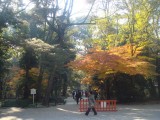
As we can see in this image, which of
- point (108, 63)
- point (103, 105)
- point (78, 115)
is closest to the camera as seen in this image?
point (78, 115)

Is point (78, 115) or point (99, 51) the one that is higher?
point (99, 51)

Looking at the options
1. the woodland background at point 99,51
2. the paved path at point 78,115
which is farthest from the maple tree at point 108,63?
the paved path at point 78,115

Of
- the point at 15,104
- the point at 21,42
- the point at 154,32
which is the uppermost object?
the point at 154,32

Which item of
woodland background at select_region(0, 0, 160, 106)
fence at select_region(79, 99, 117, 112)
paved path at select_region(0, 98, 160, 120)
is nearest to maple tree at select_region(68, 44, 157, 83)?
woodland background at select_region(0, 0, 160, 106)

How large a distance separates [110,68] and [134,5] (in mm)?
10157

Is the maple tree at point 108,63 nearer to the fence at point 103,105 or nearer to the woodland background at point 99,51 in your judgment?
the woodland background at point 99,51

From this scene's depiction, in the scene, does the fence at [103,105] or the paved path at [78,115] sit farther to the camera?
the fence at [103,105]

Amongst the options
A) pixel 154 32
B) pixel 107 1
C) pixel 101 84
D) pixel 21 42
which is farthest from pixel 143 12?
pixel 21 42

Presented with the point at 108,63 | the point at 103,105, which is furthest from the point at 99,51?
the point at 103,105

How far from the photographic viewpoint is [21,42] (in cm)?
2216

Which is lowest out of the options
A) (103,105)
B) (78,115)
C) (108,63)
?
(78,115)

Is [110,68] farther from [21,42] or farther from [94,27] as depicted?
[94,27]

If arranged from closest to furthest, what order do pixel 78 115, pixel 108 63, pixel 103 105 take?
pixel 78 115
pixel 103 105
pixel 108 63

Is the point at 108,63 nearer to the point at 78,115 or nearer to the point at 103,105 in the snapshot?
the point at 103,105
